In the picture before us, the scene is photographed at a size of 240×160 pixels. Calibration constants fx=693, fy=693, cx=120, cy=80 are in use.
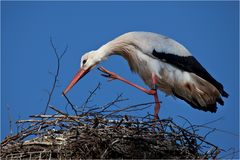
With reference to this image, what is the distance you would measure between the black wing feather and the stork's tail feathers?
0.04 m

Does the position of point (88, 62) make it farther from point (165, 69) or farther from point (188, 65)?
point (188, 65)

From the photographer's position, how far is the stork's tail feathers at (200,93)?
8055 mm

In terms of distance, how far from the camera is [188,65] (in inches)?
317

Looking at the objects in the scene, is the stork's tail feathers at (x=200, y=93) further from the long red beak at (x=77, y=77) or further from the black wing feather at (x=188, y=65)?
the long red beak at (x=77, y=77)

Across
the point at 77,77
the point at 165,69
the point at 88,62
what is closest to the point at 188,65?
the point at 165,69

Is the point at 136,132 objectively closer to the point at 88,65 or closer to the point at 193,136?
the point at 193,136

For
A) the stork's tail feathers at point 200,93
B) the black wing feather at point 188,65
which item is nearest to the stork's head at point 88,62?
the black wing feather at point 188,65


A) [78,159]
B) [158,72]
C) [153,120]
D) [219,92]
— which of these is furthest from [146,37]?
[78,159]

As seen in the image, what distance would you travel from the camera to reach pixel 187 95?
8.20 meters

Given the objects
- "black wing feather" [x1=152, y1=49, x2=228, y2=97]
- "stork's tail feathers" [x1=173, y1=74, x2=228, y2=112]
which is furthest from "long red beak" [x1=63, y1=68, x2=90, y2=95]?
"stork's tail feathers" [x1=173, y1=74, x2=228, y2=112]

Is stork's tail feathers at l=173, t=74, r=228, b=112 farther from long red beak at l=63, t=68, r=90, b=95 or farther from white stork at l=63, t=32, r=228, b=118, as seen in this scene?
long red beak at l=63, t=68, r=90, b=95

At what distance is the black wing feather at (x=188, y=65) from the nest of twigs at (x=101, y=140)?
60.2 inches

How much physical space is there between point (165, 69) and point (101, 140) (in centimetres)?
197

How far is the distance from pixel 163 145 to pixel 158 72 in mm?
1626
